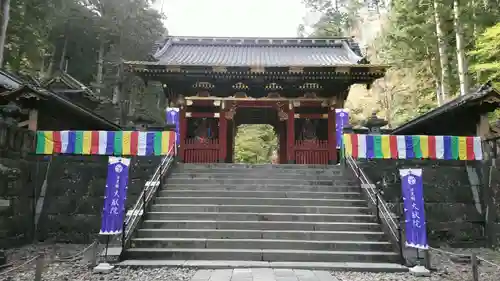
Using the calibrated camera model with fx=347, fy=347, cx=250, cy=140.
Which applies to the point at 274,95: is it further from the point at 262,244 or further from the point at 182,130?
the point at 262,244

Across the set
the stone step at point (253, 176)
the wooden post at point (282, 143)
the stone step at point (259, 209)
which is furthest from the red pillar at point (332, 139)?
the stone step at point (259, 209)

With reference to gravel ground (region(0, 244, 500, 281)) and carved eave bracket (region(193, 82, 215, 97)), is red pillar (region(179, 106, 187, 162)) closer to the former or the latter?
carved eave bracket (region(193, 82, 215, 97))

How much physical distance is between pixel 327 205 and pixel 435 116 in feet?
19.3

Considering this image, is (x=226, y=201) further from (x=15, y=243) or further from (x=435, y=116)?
(x=435, y=116)

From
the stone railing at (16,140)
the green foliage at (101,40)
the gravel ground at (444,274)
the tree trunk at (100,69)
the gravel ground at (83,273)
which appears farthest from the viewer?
the green foliage at (101,40)

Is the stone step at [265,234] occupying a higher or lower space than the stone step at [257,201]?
lower

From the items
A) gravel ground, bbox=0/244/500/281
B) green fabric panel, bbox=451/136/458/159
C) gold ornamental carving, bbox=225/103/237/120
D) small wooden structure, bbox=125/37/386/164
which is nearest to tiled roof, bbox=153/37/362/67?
small wooden structure, bbox=125/37/386/164

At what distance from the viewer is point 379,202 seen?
28.2 ft

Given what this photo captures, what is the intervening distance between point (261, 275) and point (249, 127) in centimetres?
2378

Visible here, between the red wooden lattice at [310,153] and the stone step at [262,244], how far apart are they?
6.15 m

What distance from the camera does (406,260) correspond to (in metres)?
7.09

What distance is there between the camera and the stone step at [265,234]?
7.98 metres

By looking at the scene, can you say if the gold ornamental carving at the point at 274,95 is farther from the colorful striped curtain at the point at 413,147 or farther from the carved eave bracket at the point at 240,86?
the colorful striped curtain at the point at 413,147

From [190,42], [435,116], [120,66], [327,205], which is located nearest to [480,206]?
[435,116]
